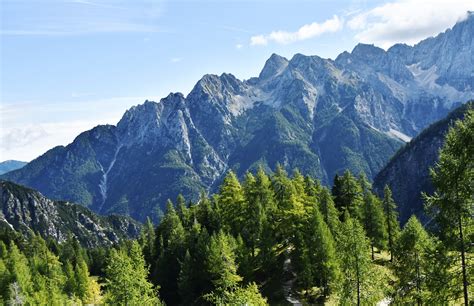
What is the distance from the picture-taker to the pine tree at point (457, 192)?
20516mm

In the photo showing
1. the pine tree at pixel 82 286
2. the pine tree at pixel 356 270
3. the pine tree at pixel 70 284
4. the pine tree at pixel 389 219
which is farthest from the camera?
the pine tree at pixel 82 286

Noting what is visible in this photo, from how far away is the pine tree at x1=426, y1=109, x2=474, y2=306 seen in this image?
808 inches

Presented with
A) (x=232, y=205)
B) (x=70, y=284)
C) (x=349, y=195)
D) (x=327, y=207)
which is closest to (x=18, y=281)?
(x=70, y=284)

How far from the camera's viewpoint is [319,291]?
66.4 meters

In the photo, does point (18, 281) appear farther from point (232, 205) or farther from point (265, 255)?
point (265, 255)

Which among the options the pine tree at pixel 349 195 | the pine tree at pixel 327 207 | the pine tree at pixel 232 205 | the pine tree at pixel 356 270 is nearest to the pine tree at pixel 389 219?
the pine tree at pixel 349 195

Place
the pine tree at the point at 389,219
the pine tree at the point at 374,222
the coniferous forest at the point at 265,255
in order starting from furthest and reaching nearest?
the pine tree at the point at 389,219 < the pine tree at the point at 374,222 < the coniferous forest at the point at 265,255

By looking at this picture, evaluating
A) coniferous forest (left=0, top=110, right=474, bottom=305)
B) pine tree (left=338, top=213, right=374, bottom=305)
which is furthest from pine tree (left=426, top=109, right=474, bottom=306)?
pine tree (left=338, top=213, right=374, bottom=305)

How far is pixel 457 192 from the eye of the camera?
70.0 feet

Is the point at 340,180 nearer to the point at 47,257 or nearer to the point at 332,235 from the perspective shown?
the point at 332,235

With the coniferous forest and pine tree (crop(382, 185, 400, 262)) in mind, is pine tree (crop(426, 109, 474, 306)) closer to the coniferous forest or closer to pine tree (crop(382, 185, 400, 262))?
the coniferous forest

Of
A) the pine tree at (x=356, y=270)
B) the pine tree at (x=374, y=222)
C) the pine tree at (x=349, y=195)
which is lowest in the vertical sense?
the pine tree at (x=356, y=270)

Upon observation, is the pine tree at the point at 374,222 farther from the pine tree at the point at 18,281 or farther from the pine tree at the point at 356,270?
the pine tree at the point at 18,281

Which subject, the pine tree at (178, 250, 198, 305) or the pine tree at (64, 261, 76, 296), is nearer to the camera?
the pine tree at (178, 250, 198, 305)
